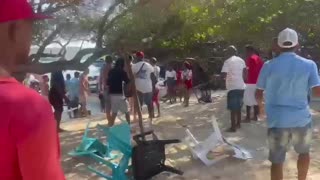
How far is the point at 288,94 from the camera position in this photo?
486 centimetres

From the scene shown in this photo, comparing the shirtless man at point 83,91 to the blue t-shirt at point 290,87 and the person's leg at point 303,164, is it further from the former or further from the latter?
the blue t-shirt at point 290,87

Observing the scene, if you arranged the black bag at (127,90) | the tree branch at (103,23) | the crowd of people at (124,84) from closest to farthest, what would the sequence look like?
the tree branch at (103,23), the crowd of people at (124,84), the black bag at (127,90)

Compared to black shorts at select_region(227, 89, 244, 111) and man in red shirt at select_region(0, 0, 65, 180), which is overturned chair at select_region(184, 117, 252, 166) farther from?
man in red shirt at select_region(0, 0, 65, 180)

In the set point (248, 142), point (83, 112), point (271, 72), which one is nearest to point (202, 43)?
point (83, 112)

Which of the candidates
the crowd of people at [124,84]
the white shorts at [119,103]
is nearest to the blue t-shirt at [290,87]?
the crowd of people at [124,84]

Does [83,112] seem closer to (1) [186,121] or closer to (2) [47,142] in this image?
(1) [186,121]

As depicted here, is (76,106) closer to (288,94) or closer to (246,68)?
(246,68)

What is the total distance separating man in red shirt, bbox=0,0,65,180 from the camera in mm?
1239

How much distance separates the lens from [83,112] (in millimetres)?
14828

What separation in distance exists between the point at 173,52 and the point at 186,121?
9.97 meters

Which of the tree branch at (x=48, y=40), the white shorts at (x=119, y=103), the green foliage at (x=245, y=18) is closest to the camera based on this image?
the tree branch at (x=48, y=40)

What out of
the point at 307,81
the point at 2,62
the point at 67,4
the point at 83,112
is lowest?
the point at 83,112

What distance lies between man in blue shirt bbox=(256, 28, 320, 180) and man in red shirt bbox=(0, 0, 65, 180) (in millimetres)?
3749

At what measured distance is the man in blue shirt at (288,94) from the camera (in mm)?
4852
